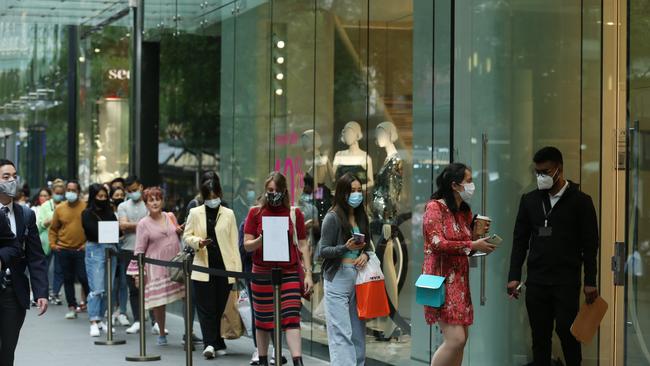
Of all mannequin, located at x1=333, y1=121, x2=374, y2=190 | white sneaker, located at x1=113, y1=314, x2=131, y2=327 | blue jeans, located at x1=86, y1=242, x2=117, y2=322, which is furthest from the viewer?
white sneaker, located at x1=113, y1=314, x2=131, y2=327

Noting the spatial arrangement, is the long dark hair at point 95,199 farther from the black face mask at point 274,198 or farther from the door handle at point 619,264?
the door handle at point 619,264

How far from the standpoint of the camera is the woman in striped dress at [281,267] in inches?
441

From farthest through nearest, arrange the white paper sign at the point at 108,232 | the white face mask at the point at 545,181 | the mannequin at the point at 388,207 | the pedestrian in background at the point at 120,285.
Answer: the pedestrian in background at the point at 120,285 < the white paper sign at the point at 108,232 < the mannequin at the point at 388,207 < the white face mask at the point at 545,181

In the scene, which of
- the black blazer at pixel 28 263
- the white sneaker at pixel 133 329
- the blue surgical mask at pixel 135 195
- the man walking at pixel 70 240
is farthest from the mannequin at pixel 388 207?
the man walking at pixel 70 240

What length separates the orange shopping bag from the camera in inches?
415

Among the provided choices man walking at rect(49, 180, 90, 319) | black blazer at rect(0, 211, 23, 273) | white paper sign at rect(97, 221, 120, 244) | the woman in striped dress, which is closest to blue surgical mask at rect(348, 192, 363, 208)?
the woman in striped dress

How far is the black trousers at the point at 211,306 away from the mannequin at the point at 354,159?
5.98ft

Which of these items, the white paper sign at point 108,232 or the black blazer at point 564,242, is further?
the white paper sign at point 108,232

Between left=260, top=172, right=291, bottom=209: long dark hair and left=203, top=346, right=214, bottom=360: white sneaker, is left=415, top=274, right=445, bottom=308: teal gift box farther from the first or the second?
left=203, top=346, right=214, bottom=360: white sneaker

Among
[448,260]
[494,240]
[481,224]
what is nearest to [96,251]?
[448,260]

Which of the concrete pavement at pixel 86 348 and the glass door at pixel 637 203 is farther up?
the glass door at pixel 637 203

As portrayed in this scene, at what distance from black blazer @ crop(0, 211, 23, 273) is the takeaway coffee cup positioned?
11.1 ft

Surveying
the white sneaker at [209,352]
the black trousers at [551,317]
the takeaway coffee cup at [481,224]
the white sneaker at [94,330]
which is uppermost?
the takeaway coffee cup at [481,224]

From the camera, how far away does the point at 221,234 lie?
516 inches
